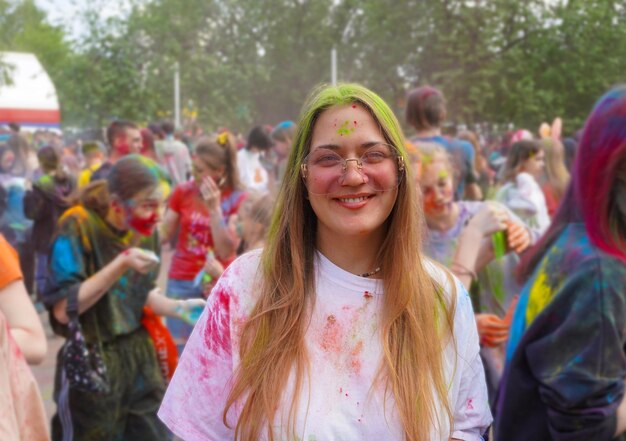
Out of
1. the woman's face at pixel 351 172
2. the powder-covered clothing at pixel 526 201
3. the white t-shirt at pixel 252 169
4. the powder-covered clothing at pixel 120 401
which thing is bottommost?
the powder-covered clothing at pixel 120 401

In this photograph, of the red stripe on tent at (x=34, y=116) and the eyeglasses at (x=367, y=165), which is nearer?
the eyeglasses at (x=367, y=165)

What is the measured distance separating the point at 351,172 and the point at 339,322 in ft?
1.17

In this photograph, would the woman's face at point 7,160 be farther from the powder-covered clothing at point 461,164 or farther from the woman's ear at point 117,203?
the woman's ear at point 117,203

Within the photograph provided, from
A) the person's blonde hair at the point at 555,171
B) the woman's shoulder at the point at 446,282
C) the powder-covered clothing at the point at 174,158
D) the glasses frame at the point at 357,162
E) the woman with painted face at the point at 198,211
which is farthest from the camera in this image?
the powder-covered clothing at the point at 174,158

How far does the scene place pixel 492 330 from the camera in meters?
3.57

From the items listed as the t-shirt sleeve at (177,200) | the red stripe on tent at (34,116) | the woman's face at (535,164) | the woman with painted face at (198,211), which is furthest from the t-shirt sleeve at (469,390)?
the red stripe on tent at (34,116)

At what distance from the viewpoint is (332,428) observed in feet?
6.11

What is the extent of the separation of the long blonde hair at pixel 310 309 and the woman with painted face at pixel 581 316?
56 cm

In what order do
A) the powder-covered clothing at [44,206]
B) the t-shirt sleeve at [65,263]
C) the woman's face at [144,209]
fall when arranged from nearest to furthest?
the t-shirt sleeve at [65,263] → the woman's face at [144,209] → the powder-covered clothing at [44,206]

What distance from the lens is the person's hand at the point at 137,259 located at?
3.67 meters

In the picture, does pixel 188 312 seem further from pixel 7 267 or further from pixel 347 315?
pixel 347 315

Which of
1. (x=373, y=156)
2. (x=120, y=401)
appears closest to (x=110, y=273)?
(x=120, y=401)

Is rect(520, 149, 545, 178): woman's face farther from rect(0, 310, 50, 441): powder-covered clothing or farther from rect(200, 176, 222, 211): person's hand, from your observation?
rect(0, 310, 50, 441): powder-covered clothing

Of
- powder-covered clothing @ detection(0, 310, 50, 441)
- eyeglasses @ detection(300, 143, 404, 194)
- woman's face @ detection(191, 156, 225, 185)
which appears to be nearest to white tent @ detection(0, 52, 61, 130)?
woman's face @ detection(191, 156, 225, 185)
